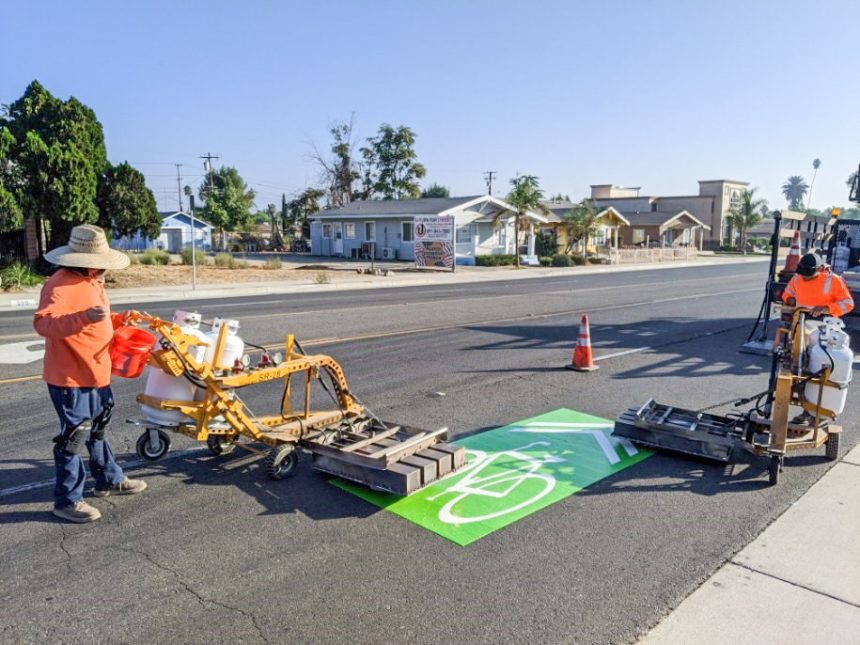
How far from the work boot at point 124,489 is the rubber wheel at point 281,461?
0.97 meters

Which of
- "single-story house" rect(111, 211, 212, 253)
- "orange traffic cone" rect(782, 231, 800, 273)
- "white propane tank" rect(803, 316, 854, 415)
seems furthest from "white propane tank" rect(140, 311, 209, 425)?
"single-story house" rect(111, 211, 212, 253)

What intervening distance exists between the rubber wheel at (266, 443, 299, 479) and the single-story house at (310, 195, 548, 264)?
35798 millimetres

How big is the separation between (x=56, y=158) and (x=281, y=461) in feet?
69.3

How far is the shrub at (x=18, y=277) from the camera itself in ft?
71.6

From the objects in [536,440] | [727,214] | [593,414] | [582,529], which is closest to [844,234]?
[593,414]

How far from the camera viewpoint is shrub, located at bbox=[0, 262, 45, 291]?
21.8 metres

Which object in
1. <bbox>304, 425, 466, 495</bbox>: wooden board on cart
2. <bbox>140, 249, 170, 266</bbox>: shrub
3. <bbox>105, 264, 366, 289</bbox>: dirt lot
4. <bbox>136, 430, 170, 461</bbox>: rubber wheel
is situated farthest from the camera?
→ <bbox>140, 249, 170, 266</bbox>: shrub

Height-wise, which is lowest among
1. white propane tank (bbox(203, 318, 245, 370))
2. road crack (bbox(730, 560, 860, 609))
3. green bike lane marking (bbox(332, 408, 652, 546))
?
road crack (bbox(730, 560, 860, 609))

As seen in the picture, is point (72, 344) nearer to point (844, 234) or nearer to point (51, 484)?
point (51, 484)

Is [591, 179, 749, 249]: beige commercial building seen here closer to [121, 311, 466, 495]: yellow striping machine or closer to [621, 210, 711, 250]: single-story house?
[621, 210, 711, 250]: single-story house

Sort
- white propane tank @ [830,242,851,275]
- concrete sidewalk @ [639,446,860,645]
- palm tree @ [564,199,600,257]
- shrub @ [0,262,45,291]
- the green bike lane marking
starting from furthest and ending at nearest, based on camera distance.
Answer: palm tree @ [564,199,600,257] < shrub @ [0,262,45,291] < white propane tank @ [830,242,851,275] < the green bike lane marking < concrete sidewalk @ [639,446,860,645]

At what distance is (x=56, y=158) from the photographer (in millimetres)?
22016

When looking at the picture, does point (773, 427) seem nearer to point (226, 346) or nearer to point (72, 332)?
point (226, 346)

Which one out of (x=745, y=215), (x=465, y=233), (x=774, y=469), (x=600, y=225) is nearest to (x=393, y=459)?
(x=774, y=469)
